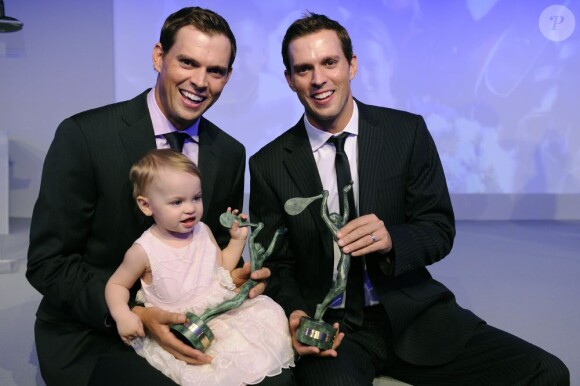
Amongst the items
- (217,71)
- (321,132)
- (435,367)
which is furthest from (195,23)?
(435,367)

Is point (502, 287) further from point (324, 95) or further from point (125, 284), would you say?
point (125, 284)

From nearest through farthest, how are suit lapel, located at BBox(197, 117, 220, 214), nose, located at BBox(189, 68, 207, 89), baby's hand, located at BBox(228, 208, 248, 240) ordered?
baby's hand, located at BBox(228, 208, 248, 240), nose, located at BBox(189, 68, 207, 89), suit lapel, located at BBox(197, 117, 220, 214)

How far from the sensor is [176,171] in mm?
1985

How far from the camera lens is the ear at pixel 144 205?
2038 millimetres

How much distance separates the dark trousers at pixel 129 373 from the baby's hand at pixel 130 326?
11cm

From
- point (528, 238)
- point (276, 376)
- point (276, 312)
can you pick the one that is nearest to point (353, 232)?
point (276, 312)

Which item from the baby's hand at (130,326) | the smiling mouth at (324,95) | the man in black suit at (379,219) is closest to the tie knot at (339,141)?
the man in black suit at (379,219)

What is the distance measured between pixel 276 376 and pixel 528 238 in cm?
459

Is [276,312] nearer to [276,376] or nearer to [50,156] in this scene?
[276,376]

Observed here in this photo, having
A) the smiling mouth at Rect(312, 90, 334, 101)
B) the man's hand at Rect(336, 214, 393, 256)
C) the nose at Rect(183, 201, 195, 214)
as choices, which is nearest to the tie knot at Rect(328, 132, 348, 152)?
the smiling mouth at Rect(312, 90, 334, 101)

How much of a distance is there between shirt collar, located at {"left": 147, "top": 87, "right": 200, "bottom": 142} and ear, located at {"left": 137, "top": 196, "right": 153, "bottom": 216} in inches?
12.9

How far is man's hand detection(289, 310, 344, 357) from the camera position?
78.7 inches

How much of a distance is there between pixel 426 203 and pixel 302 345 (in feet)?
2.41

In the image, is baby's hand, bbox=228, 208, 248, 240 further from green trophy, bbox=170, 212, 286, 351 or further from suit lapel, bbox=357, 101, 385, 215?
suit lapel, bbox=357, 101, 385, 215
